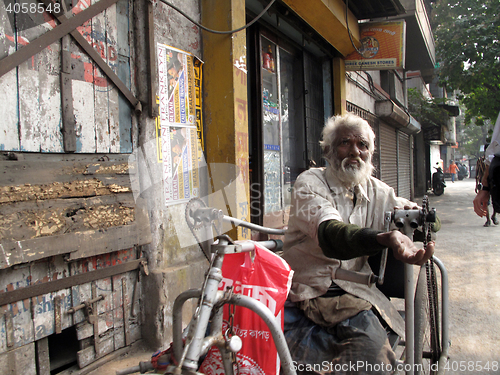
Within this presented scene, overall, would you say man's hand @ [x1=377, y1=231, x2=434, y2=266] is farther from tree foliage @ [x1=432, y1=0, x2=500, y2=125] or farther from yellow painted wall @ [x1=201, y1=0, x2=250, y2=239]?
tree foliage @ [x1=432, y1=0, x2=500, y2=125]

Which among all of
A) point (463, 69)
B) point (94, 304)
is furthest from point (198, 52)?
point (463, 69)

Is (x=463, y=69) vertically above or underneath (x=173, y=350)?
above

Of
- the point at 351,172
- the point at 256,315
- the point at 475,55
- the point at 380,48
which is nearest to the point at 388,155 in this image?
the point at 475,55

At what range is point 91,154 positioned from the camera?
2.38 m

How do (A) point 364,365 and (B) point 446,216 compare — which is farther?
(B) point 446,216

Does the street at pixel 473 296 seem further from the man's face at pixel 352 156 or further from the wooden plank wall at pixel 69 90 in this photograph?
the wooden plank wall at pixel 69 90

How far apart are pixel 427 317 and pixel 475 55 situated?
13.2 metres

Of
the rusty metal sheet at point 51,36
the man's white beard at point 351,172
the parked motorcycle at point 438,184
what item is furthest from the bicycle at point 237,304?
the parked motorcycle at point 438,184

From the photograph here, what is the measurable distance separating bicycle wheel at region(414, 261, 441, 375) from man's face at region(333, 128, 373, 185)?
573mm

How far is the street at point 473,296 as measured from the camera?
8.77 feet

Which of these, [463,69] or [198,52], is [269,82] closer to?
[198,52]

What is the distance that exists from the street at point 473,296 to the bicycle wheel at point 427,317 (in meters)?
0.94

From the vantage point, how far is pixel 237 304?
1.21 metres

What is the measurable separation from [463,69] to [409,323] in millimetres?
13701
